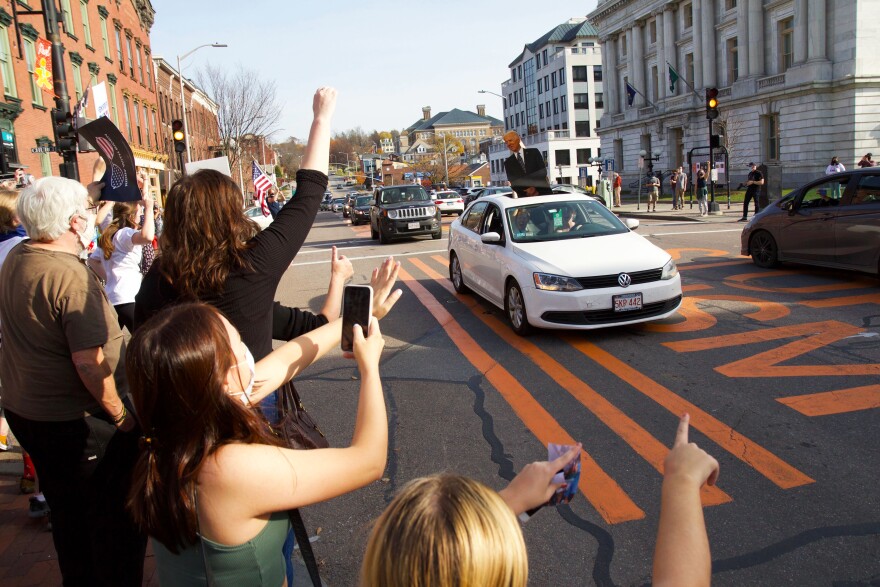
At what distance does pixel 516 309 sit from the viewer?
325 inches

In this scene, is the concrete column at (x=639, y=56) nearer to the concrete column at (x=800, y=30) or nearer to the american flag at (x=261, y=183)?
the concrete column at (x=800, y=30)

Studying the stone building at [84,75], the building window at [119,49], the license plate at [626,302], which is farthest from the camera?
the building window at [119,49]

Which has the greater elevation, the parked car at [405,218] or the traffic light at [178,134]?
the traffic light at [178,134]

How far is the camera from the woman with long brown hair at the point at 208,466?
1710 millimetres

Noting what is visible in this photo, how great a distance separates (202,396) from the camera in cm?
174

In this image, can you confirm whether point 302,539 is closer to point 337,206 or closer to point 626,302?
point 626,302

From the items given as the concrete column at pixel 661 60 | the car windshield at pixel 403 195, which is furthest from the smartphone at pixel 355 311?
the concrete column at pixel 661 60

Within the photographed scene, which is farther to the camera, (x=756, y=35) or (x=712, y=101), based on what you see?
(x=756, y=35)

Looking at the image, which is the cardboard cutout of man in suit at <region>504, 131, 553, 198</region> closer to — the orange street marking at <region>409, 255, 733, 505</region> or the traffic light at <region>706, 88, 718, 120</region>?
the orange street marking at <region>409, 255, 733, 505</region>

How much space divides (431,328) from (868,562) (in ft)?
20.3

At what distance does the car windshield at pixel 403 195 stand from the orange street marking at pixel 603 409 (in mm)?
14613

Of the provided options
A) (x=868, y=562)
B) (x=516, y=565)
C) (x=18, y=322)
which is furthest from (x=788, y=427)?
(x=18, y=322)

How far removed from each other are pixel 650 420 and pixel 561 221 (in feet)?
14.1

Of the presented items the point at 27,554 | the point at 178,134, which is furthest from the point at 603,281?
the point at 178,134
